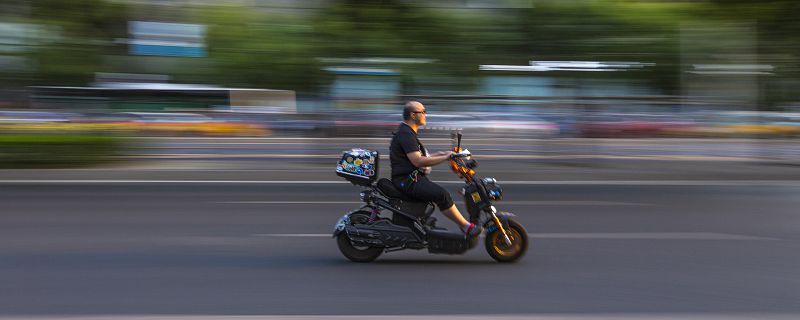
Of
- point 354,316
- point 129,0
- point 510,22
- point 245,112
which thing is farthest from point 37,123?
point 354,316

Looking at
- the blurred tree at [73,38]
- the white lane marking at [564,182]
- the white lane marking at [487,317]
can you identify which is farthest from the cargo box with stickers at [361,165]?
the blurred tree at [73,38]

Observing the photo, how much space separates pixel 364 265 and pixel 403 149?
1068mm

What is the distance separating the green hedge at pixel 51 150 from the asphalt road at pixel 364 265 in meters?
5.11

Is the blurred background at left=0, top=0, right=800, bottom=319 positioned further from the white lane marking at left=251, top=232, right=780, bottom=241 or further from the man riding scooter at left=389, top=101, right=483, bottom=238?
the man riding scooter at left=389, top=101, right=483, bottom=238

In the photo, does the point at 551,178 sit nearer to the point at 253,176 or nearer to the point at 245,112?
the point at 253,176

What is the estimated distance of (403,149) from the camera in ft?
22.3

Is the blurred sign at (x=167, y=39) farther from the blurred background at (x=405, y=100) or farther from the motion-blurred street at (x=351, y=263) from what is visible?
the motion-blurred street at (x=351, y=263)

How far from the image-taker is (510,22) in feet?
62.6

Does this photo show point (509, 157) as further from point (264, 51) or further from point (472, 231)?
point (472, 231)

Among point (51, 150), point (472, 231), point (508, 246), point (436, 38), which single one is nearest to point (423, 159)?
point (472, 231)

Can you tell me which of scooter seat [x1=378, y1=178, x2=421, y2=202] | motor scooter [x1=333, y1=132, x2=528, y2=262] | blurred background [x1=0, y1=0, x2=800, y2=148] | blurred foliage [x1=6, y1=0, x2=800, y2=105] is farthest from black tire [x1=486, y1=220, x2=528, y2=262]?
blurred foliage [x1=6, y1=0, x2=800, y2=105]

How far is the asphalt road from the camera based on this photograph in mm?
5793

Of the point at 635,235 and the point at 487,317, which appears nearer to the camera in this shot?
the point at 487,317

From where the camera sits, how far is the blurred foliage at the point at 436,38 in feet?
61.2
